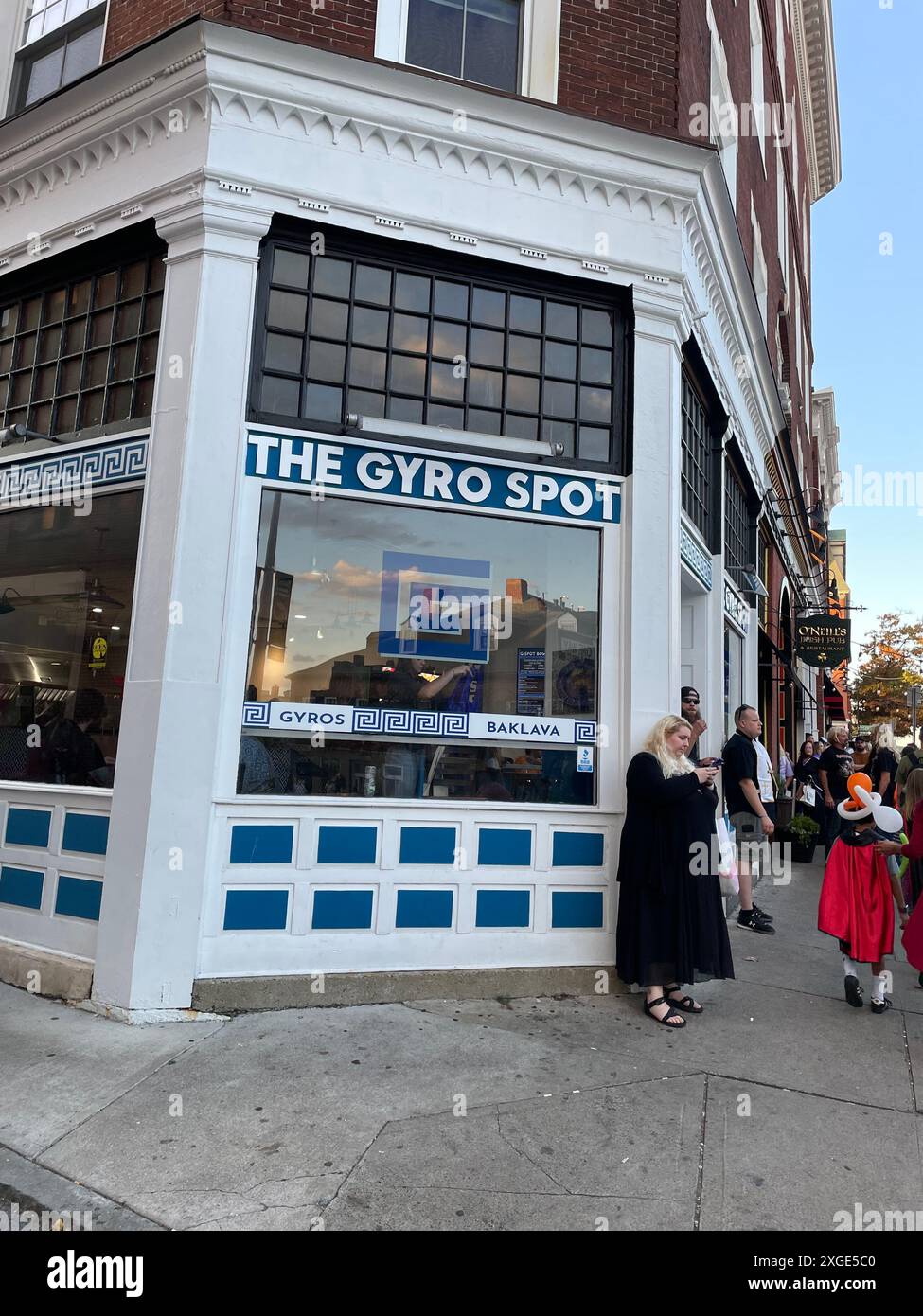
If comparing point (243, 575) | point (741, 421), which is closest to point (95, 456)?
point (243, 575)

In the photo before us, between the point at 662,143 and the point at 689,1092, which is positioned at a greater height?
the point at 662,143

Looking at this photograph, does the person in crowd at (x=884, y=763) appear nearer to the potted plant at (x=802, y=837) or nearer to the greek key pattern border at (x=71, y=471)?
the potted plant at (x=802, y=837)

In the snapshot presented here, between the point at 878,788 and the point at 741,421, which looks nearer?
the point at 878,788

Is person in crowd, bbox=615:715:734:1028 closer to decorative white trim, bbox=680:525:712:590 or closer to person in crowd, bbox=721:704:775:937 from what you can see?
person in crowd, bbox=721:704:775:937

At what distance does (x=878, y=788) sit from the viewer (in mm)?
10492

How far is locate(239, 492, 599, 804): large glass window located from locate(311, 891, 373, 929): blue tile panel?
668mm

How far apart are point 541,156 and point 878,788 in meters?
8.15

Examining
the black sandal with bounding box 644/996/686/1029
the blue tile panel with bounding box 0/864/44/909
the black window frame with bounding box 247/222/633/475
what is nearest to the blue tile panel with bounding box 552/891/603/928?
the black sandal with bounding box 644/996/686/1029

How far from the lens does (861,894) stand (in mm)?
5812

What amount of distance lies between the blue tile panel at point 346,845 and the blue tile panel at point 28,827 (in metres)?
2.08

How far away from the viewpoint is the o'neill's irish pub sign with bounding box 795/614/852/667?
17.5 m
